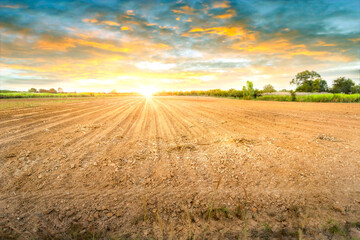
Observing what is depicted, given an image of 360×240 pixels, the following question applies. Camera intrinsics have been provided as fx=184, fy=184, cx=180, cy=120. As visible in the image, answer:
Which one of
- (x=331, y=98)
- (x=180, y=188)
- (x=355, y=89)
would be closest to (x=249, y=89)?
(x=331, y=98)

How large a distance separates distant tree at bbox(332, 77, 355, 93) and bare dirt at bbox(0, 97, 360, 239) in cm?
7300

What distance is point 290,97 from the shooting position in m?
29.2

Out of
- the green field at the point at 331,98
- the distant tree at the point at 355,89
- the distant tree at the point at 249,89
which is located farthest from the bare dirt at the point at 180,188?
the distant tree at the point at 355,89

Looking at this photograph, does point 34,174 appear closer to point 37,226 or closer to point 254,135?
point 37,226

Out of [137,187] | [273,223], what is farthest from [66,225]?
[273,223]

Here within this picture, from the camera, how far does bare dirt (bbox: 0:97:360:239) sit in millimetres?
2398

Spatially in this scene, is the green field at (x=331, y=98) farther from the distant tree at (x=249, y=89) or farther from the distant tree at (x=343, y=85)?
the distant tree at (x=343, y=85)

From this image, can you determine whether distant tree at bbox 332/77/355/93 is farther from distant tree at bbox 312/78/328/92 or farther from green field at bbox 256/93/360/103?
green field at bbox 256/93/360/103

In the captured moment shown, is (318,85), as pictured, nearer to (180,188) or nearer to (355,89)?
(355,89)

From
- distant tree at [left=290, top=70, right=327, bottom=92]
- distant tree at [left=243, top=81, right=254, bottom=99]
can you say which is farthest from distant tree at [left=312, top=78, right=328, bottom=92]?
distant tree at [left=243, top=81, right=254, bottom=99]

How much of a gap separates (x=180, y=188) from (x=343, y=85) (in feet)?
262

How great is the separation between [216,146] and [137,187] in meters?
2.65

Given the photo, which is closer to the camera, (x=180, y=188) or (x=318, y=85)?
(x=180, y=188)

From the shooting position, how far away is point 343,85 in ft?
199
